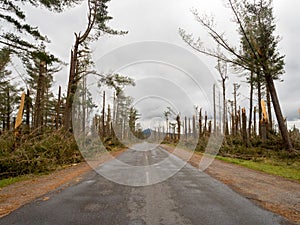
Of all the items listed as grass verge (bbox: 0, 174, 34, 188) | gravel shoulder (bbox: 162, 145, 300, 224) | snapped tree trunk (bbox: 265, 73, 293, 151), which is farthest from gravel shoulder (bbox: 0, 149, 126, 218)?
snapped tree trunk (bbox: 265, 73, 293, 151)

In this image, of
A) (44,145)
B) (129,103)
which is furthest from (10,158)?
(129,103)

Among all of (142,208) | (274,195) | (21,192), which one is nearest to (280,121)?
(274,195)

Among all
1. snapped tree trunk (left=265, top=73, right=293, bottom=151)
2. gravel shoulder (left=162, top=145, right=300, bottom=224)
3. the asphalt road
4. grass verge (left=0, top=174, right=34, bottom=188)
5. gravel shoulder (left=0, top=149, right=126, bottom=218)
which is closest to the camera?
the asphalt road

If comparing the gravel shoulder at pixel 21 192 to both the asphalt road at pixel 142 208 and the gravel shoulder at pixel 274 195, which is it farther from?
the gravel shoulder at pixel 274 195

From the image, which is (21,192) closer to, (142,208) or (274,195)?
(142,208)

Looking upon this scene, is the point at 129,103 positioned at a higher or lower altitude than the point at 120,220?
higher

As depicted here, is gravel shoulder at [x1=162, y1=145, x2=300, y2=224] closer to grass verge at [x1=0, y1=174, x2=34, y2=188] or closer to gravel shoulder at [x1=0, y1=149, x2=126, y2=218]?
gravel shoulder at [x1=0, y1=149, x2=126, y2=218]

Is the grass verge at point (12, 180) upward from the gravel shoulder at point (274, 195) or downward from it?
downward

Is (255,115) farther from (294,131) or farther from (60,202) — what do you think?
(60,202)

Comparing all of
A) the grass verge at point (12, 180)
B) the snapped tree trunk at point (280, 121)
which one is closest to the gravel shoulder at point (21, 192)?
the grass verge at point (12, 180)

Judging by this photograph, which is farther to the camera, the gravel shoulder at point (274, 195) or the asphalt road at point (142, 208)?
the gravel shoulder at point (274, 195)

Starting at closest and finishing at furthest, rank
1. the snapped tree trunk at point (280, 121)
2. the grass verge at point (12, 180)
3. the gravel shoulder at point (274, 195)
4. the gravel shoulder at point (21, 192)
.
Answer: the gravel shoulder at point (274, 195)
the gravel shoulder at point (21, 192)
the grass verge at point (12, 180)
the snapped tree trunk at point (280, 121)

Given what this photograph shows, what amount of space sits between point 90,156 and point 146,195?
540 inches

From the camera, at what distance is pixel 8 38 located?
13.4m
